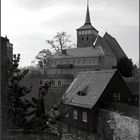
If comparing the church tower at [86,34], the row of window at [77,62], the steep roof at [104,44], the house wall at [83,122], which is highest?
the church tower at [86,34]

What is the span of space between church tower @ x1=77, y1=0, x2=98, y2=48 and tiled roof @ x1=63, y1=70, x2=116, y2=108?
43.7 metres

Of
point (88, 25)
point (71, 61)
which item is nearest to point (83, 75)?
point (71, 61)

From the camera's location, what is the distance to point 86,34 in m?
71.9

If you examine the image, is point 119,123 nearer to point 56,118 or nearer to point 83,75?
point 56,118

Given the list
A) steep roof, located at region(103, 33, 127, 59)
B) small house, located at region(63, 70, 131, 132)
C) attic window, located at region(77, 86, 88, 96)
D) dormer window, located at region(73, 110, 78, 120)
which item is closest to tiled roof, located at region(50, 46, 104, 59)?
steep roof, located at region(103, 33, 127, 59)

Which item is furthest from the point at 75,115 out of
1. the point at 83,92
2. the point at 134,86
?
the point at 134,86

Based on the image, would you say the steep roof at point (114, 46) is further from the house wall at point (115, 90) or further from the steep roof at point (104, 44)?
the house wall at point (115, 90)

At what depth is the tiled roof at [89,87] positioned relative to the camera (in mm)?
23348

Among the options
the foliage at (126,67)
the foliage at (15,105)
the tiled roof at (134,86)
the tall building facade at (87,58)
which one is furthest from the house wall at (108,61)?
the foliage at (15,105)

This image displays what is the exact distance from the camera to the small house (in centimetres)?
2250

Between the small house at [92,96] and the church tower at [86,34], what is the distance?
4474 centimetres

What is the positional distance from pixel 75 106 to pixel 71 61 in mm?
40097

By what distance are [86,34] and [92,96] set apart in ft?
163

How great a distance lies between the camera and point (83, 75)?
94.6ft
